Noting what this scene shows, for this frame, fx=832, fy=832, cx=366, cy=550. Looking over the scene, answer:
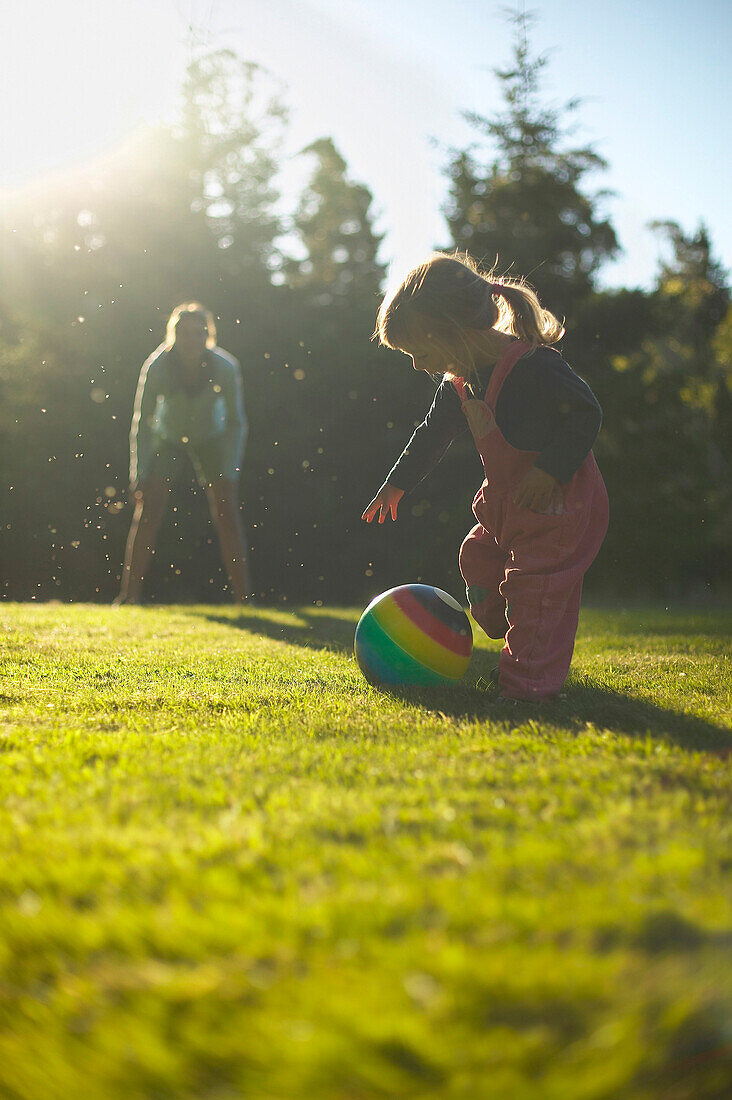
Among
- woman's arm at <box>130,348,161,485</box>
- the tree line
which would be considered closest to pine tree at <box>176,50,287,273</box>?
the tree line

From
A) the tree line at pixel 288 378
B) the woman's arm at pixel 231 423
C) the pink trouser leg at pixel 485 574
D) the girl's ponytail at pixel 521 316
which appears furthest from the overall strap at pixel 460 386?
the tree line at pixel 288 378

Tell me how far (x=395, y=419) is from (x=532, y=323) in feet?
39.0

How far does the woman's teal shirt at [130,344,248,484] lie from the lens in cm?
741

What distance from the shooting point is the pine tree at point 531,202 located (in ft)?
56.5

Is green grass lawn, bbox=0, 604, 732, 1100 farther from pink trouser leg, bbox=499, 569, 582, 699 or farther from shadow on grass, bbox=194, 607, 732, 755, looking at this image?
pink trouser leg, bbox=499, 569, 582, 699

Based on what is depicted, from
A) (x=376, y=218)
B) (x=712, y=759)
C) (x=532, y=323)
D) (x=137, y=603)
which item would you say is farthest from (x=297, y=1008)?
(x=376, y=218)

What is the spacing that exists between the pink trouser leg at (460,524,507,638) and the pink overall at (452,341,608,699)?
163 millimetres

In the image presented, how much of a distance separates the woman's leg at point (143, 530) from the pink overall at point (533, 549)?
175 inches

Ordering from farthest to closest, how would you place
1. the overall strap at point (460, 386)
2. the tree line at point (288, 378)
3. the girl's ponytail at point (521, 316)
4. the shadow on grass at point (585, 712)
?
1. the tree line at point (288, 378)
2. the overall strap at point (460, 386)
3. the girl's ponytail at point (521, 316)
4. the shadow on grass at point (585, 712)

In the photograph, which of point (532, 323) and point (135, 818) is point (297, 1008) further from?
point (532, 323)

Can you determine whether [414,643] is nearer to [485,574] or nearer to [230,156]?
[485,574]

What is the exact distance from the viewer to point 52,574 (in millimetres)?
13703

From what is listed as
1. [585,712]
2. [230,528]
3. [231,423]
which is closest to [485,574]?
[585,712]

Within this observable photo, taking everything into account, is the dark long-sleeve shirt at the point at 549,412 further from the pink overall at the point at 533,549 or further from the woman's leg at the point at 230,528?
the woman's leg at the point at 230,528
